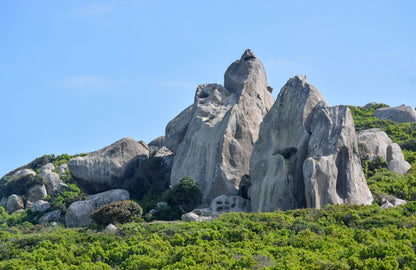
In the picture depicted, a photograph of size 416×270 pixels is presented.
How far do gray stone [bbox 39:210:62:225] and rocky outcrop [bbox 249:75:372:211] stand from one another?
1971cm

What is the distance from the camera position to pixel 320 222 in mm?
35844

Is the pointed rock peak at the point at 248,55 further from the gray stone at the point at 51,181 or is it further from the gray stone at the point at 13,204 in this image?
the gray stone at the point at 13,204

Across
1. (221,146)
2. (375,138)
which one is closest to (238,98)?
(221,146)

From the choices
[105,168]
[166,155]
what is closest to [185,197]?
[166,155]

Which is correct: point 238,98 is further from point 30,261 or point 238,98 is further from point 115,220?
point 30,261

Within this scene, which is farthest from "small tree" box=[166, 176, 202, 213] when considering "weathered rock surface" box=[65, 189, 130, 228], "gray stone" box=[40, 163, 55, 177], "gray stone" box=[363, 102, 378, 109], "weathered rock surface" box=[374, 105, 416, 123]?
"gray stone" box=[363, 102, 378, 109]

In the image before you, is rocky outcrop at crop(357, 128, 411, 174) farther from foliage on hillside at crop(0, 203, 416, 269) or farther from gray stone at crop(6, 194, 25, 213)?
gray stone at crop(6, 194, 25, 213)

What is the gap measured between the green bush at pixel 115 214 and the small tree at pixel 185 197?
5.47 metres

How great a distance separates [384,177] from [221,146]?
13371mm

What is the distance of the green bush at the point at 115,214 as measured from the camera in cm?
4338

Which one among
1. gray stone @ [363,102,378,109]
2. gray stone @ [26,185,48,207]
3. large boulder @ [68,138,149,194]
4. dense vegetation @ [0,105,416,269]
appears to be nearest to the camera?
dense vegetation @ [0,105,416,269]

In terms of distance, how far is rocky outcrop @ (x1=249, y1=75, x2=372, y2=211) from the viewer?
1613 inches

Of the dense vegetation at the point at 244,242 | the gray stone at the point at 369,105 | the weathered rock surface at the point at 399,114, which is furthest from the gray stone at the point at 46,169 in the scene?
the gray stone at the point at 369,105

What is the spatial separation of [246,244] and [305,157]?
1269 centimetres
